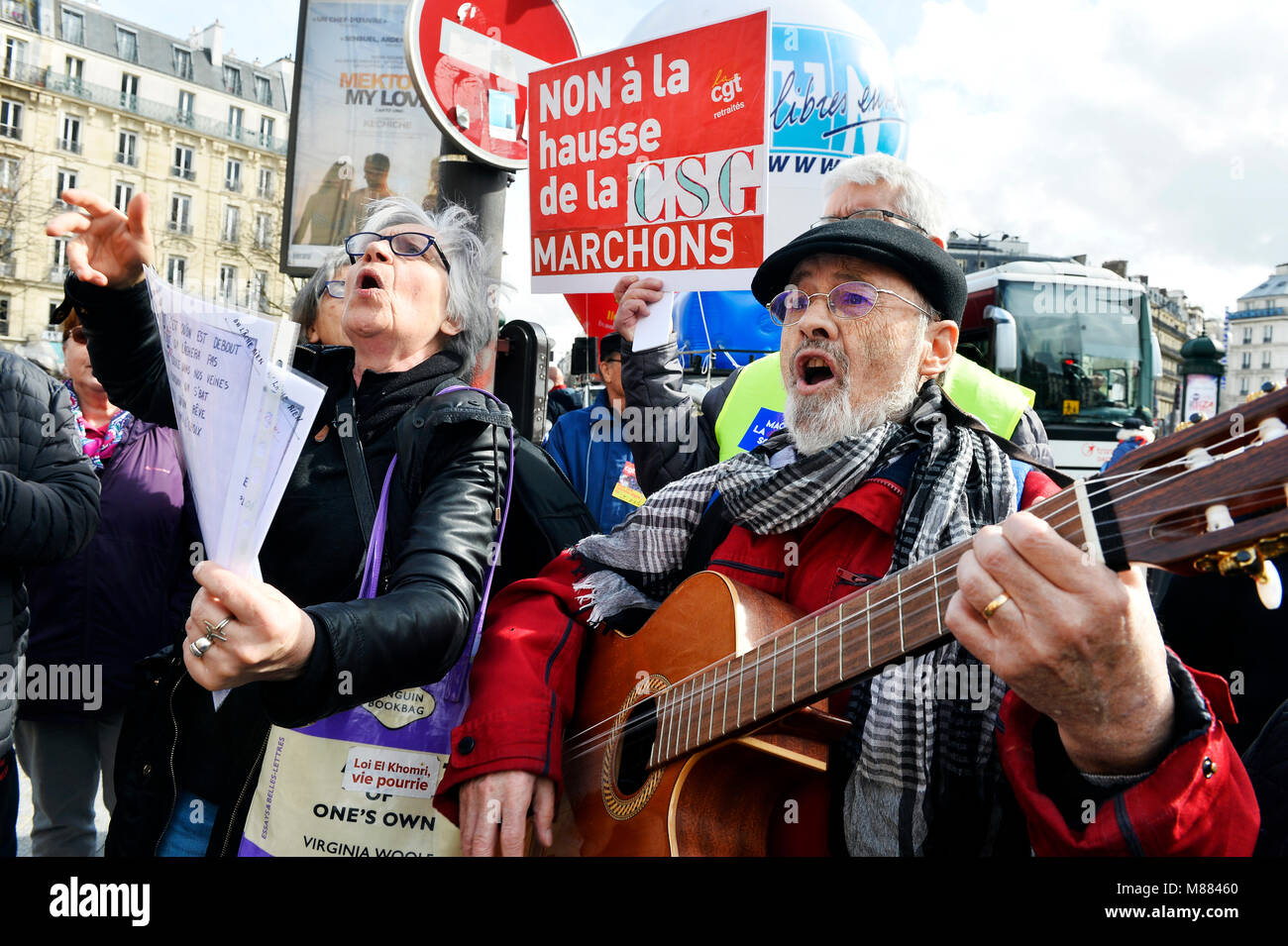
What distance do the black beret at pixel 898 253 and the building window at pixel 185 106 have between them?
5194 cm

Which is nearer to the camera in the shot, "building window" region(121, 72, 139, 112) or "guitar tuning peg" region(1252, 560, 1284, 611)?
"guitar tuning peg" region(1252, 560, 1284, 611)

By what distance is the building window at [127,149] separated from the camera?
44.5 m

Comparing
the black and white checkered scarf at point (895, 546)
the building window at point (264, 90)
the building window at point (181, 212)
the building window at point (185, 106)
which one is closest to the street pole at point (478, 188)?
the black and white checkered scarf at point (895, 546)

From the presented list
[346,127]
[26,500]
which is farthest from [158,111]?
[26,500]

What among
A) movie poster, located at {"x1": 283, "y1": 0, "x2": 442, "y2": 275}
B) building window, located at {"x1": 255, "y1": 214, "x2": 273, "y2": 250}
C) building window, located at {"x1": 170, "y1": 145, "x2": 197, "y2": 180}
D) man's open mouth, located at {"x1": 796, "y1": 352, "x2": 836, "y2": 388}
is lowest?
man's open mouth, located at {"x1": 796, "y1": 352, "x2": 836, "y2": 388}

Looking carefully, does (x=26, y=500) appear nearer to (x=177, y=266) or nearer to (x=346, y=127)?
(x=346, y=127)

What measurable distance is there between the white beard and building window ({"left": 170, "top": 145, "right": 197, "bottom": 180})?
4817cm

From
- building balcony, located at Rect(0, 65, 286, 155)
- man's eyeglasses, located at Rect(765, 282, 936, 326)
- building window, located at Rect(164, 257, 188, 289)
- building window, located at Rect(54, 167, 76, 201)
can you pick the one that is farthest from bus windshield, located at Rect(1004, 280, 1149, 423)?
building window, located at Rect(54, 167, 76, 201)

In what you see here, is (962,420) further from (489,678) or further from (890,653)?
(489,678)

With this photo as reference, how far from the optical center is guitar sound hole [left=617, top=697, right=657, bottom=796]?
5.98 feet

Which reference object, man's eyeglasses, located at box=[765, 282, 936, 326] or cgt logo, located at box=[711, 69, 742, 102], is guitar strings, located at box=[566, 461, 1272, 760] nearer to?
man's eyeglasses, located at box=[765, 282, 936, 326]

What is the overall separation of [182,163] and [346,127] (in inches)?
1748

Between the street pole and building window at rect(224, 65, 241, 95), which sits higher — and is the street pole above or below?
below

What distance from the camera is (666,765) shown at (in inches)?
68.3
